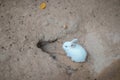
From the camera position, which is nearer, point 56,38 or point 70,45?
point 70,45

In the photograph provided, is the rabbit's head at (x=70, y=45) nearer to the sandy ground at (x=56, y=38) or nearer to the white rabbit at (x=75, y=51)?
the white rabbit at (x=75, y=51)

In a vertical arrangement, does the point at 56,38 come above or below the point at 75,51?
above

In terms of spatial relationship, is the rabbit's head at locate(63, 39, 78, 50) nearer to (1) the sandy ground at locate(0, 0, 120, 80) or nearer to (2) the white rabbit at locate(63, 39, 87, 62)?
(2) the white rabbit at locate(63, 39, 87, 62)

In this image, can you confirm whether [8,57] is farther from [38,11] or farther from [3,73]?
[38,11]

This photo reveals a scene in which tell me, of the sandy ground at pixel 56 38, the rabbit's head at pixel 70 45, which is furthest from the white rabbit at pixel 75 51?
the sandy ground at pixel 56 38

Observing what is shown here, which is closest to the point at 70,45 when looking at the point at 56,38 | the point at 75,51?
the point at 75,51

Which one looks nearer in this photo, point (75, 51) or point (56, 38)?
point (75, 51)

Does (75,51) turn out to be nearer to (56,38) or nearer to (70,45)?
(70,45)
